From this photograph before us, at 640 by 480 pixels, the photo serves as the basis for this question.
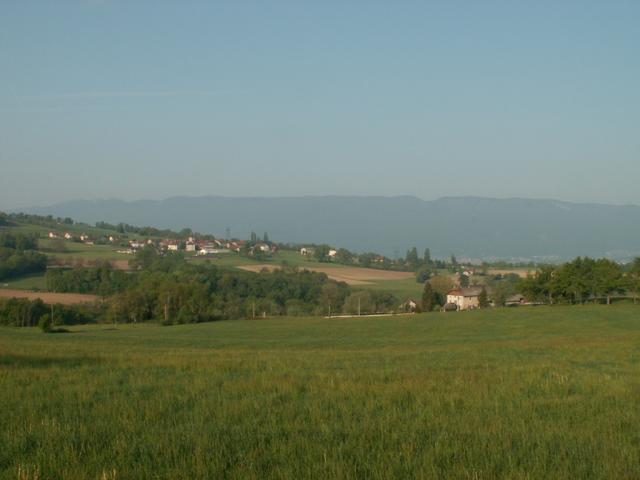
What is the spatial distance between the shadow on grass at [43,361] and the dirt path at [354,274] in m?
98.6

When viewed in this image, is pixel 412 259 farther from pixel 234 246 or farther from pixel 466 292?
pixel 466 292

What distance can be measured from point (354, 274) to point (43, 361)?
113494 millimetres

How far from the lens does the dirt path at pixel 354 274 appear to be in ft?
403

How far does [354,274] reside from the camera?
13125 cm

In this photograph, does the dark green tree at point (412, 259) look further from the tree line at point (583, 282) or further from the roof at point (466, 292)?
the tree line at point (583, 282)

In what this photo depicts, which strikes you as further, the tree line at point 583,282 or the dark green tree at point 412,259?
the dark green tree at point 412,259

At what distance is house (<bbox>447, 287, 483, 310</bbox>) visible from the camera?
9700 cm

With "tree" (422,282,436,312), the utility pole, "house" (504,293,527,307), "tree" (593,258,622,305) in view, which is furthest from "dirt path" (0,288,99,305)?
"tree" (593,258,622,305)

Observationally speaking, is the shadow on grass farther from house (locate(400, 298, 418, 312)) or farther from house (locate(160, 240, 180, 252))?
house (locate(160, 240, 180, 252))

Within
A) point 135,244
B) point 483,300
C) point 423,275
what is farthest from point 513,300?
point 135,244

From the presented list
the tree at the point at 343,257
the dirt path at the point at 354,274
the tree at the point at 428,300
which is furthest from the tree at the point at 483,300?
the tree at the point at 343,257

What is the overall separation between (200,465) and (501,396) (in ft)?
19.4

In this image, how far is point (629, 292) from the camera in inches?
3049

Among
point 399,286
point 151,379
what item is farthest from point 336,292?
point 151,379
